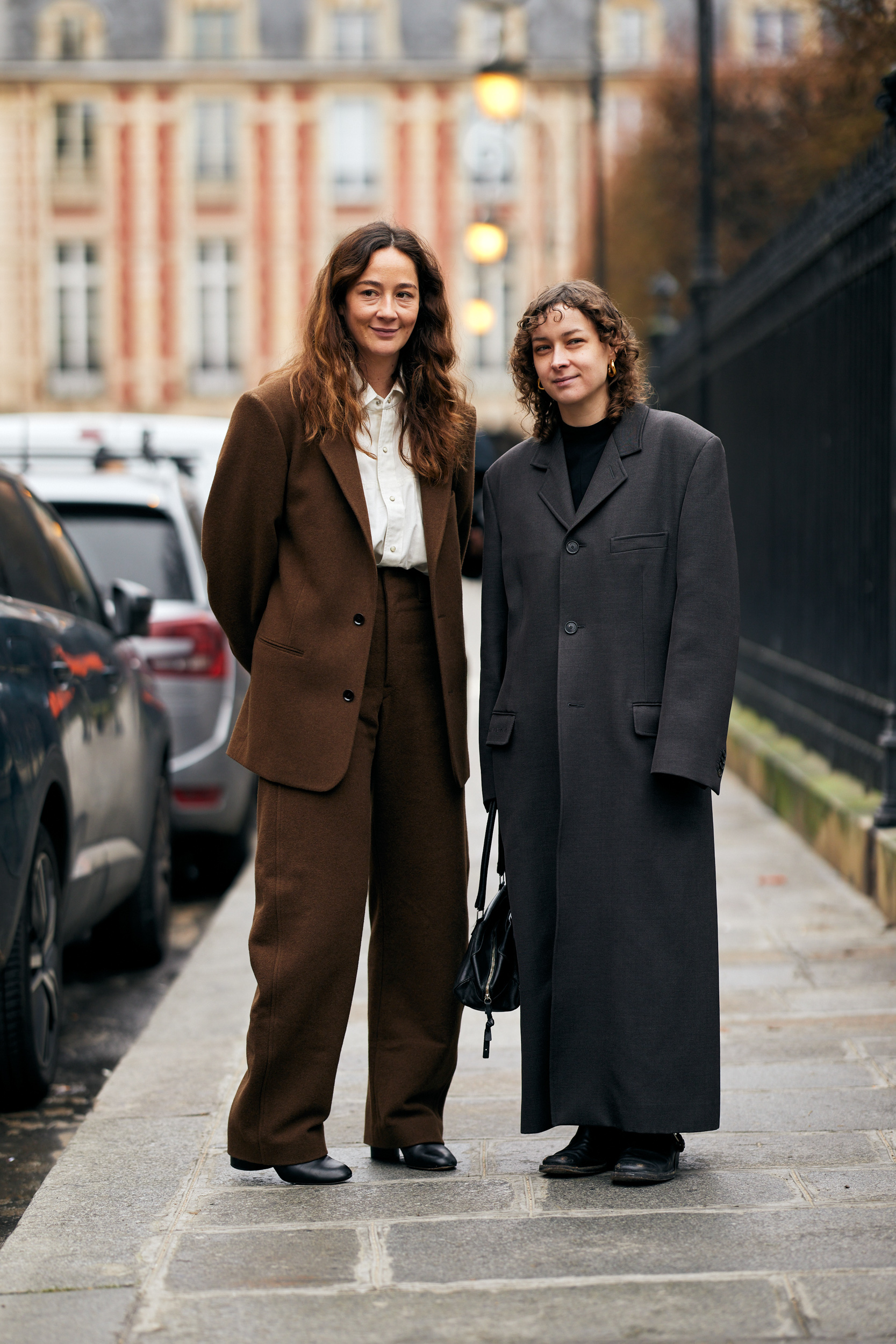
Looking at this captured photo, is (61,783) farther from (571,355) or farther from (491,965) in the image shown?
(571,355)

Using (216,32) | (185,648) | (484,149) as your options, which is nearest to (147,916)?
(185,648)

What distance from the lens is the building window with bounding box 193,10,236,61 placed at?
45938mm

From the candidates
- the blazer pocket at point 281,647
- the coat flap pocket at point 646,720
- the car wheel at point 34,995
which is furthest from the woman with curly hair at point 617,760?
the car wheel at point 34,995

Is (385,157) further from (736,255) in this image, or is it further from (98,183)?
(736,255)

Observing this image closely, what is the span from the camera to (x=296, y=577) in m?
3.67

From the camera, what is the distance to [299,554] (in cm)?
368

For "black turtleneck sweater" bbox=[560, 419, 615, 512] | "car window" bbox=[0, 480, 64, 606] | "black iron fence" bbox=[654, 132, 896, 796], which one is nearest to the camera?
"black turtleneck sweater" bbox=[560, 419, 615, 512]

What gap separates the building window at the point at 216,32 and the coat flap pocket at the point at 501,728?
45322 millimetres

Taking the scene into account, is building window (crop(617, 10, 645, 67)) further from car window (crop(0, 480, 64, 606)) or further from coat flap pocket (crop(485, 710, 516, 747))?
coat flap pocket (crop(485, 710, 516, 747))

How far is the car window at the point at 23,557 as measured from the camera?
527 cm

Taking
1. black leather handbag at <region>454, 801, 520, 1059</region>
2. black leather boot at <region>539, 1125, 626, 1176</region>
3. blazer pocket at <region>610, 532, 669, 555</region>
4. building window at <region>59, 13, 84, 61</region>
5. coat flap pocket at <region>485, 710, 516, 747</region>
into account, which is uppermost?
building window at <region>59, 13, 84, 61</region>

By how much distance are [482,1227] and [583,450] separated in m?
1.55

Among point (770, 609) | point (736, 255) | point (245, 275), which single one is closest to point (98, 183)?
point (245, 275)

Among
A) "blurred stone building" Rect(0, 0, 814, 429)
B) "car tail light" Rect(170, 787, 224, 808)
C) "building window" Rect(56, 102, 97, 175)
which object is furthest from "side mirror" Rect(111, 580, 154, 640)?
"building window" Rect(56, 102, 97, 175)
